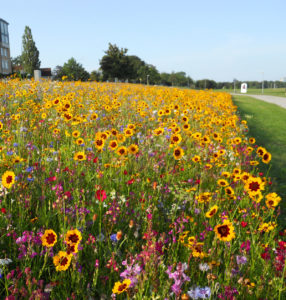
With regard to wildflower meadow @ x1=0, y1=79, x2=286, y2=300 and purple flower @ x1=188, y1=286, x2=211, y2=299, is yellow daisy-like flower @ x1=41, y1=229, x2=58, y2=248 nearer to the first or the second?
wildflower meadow @ x1=0, y1=79, x2=286, y2=300

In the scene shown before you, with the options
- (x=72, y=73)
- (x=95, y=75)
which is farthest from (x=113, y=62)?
(x=72, y=73)

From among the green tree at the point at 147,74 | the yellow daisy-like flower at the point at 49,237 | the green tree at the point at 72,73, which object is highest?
the green tree at the point at 147,74

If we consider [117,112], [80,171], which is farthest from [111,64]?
[80,171]

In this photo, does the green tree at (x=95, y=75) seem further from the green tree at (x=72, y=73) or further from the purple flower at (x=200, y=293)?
the purple flower at (x=200, y=293)

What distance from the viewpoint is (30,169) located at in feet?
8.33

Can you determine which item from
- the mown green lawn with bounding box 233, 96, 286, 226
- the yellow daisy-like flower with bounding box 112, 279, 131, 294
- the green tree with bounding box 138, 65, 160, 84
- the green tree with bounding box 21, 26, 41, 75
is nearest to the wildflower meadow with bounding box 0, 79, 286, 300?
the yellow daisy-like flower with bounding box 112, 279, 131, 294

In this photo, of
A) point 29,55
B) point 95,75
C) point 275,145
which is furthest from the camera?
point 95,75

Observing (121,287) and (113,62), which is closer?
(121,287)

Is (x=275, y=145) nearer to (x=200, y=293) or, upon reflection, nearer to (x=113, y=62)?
(x=200, y=293)

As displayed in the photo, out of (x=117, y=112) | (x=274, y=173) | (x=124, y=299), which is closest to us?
(x=124, y=299)

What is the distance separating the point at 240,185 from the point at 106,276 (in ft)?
7.23

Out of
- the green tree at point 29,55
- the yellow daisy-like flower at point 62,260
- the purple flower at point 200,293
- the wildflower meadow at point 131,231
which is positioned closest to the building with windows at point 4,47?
the green tree at point 29,55

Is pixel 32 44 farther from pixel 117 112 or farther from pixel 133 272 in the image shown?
pixel 133 272

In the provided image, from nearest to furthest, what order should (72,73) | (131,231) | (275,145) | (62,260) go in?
(62,260) → (131,231) → (275,145) → (72,73)
